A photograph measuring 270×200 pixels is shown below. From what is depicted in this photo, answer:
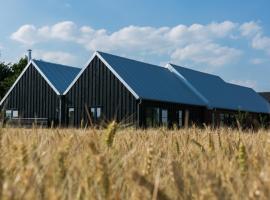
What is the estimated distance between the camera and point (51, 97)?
36.2 meters

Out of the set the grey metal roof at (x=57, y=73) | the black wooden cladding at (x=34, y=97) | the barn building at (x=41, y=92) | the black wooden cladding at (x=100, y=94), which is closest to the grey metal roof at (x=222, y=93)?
the grey metal roof at (x=57, y=73)

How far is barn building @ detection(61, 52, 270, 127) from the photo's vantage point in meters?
30.8

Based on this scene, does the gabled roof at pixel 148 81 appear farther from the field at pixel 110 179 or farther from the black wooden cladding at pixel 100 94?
the field at pixel 110 179

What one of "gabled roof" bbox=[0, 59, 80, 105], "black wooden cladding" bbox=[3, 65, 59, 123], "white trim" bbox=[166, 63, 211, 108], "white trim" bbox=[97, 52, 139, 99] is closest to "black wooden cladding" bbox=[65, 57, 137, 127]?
"white trim" bbox=[97, 52, 139, 99]

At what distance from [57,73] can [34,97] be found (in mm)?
2651

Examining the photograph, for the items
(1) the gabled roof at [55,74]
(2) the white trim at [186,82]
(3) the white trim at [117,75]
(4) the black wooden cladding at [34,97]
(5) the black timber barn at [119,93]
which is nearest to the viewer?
(3) the white trim at [117,75]

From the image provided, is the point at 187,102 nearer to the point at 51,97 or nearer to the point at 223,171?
the point at 51,97

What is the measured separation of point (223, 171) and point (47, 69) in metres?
37.8

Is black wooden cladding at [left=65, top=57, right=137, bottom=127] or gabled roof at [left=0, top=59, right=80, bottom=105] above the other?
gabled roof at [left=0, top=59, right=80, bottom=105]

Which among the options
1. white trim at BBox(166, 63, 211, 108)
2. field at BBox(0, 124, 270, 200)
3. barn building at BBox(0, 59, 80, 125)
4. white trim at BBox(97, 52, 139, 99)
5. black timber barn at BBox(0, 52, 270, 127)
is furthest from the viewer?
white trim at BBox(166, 63, 211, 108)

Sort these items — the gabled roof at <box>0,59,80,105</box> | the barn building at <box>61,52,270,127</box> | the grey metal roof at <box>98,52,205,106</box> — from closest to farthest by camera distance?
the barn building at <box>61,52,270,127</box> → the grey metal roof at <box>98,52,205,106</box> → the gabled roof at <box>0,59,80,105</box>

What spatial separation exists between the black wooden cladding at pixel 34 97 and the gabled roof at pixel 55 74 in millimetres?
326

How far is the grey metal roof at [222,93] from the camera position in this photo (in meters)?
39.7

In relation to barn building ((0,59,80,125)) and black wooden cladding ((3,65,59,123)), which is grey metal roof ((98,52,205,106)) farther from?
black wooden cladding ((3,65,59,123))
